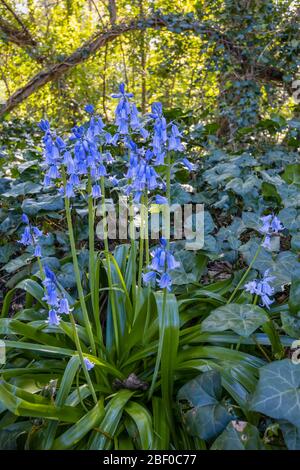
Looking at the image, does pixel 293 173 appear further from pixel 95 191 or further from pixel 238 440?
pixel 238 440

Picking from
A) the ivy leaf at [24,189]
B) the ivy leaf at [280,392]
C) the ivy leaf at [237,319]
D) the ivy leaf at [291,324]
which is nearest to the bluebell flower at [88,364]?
the ivy leaf at [237,319]

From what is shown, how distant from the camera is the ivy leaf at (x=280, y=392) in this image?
117cm

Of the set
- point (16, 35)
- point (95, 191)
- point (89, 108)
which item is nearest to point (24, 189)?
point (95, 191)

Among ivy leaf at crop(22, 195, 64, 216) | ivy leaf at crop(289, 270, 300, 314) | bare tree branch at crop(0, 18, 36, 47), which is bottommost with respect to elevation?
ivy leaf at crop(289, 270, 300, 314)

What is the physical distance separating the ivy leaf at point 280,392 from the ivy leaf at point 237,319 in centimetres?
16

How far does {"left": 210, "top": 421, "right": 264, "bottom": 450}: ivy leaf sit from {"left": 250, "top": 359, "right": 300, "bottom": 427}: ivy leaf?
0.09 meters

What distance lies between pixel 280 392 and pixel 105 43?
517cm

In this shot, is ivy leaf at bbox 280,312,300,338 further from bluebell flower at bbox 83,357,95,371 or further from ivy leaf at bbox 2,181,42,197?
ivy leaf at bbox 2,181,42,197

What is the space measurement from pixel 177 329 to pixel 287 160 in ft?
6.45

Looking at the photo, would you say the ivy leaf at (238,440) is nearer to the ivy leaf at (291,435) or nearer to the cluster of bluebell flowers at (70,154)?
the ivy leaf at (291,435)

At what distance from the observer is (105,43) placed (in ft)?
17.9

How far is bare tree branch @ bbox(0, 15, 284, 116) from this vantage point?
182 inches

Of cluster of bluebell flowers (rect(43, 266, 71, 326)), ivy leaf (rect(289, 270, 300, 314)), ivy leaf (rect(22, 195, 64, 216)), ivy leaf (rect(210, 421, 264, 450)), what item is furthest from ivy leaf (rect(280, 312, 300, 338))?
ivy leaf (rect(22, 195, 64, 216))
